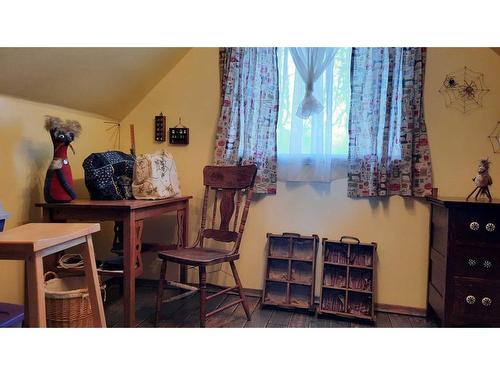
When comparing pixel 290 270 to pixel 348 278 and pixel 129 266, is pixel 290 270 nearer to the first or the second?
pixel 348 278

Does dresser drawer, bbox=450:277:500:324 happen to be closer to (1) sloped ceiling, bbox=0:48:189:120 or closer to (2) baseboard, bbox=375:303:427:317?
(2) baseboard, bbox=375:303:427:317

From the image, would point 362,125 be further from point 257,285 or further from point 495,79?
point 257,285

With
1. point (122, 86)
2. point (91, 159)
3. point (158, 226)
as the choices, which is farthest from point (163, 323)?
point (122, 86)

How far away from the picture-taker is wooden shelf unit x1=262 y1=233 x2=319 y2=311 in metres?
2.36

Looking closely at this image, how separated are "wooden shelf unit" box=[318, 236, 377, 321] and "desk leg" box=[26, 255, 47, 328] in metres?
1.66

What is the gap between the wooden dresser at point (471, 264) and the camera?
1836 millimetres

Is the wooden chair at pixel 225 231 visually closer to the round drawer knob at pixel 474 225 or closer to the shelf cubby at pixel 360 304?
the shelf cubby at pixel 360 304

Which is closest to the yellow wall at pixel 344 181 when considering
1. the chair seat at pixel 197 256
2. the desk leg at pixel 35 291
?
the chair seat at pixel 197 256

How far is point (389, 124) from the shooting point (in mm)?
2277

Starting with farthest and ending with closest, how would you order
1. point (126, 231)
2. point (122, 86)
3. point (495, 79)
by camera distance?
point (122, 86)
point (495, 79)
point (126, 231)

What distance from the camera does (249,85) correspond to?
2.50 m

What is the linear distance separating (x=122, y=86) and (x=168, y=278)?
149cm

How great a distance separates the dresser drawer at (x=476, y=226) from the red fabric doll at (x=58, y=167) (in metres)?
2.10
